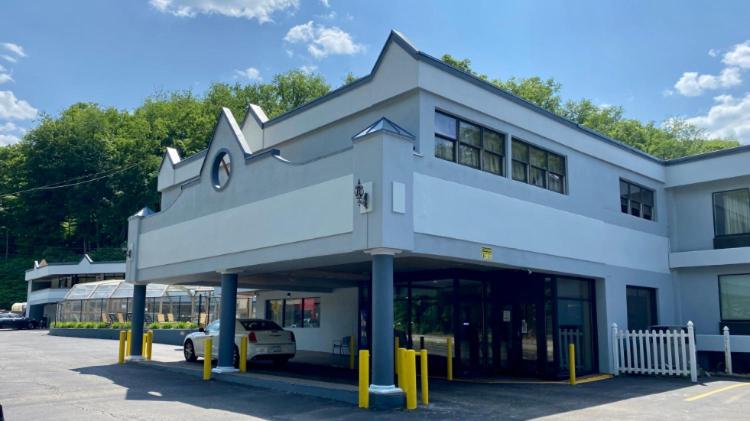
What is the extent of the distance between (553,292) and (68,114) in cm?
6609

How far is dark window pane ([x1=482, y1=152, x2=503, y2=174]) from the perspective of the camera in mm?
14999

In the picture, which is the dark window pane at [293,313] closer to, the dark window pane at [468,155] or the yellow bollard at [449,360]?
the yellow bollard at [449,360]

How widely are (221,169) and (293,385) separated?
7.25 meters

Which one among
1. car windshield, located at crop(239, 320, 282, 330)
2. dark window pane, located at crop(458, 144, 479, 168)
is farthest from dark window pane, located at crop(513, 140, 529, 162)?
car windshield, located at crop(239, 320, 282, 330)

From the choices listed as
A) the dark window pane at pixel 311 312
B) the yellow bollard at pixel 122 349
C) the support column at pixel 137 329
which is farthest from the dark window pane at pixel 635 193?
the yellow bollard at pixel 122 349

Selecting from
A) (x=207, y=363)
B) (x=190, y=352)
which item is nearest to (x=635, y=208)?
(x=207, y=363)

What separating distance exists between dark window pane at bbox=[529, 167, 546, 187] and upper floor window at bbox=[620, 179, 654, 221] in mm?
4617

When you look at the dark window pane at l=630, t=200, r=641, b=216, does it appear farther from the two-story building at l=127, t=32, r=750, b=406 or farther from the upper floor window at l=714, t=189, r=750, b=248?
the upper floor window at l=714, t=189, r=750, b=248

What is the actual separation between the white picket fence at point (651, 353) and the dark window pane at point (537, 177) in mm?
4970

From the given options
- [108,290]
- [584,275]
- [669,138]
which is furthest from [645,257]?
[669,138]

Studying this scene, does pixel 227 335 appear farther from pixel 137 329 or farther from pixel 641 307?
pixel 641 307

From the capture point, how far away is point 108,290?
41.3 metres

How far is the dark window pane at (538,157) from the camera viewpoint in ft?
54.1

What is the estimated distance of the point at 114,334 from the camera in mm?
35812
